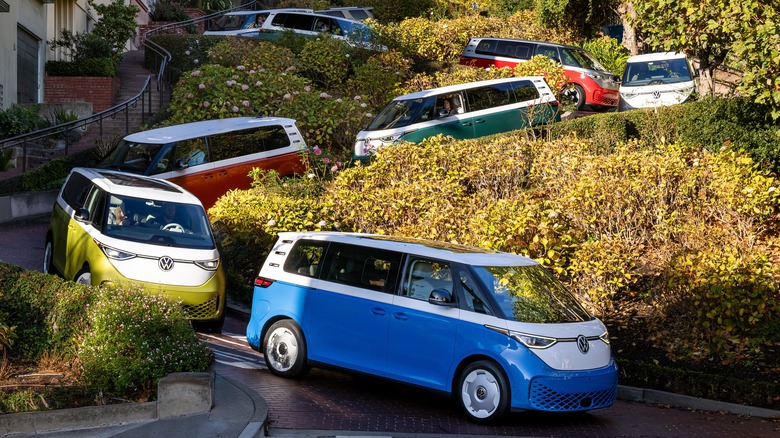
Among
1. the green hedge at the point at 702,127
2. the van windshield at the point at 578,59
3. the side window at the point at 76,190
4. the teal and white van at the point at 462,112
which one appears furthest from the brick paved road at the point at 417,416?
the van windshield at the point at 578,59

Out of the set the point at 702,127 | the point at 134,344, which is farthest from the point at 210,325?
the point at 702,127

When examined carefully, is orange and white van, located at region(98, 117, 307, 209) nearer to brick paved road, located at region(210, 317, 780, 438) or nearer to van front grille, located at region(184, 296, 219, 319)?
van front grille, located at region(184, 296, 219, 319)

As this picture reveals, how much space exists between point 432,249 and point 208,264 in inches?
155

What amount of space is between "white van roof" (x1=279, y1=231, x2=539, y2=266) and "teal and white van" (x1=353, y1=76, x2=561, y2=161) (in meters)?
10.4

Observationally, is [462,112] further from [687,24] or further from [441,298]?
[441,298]

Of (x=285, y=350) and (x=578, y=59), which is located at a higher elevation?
(x=578, y=59)

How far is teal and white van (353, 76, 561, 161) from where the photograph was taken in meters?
22.4

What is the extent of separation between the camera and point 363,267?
36.8ft

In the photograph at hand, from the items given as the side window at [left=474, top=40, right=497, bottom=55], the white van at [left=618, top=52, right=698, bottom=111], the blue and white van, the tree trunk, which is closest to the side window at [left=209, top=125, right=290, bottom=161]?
the blue and white van

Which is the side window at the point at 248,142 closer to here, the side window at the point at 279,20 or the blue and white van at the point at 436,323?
the blue and white van at the point at 436,323

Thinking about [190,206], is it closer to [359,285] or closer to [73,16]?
[359,285]

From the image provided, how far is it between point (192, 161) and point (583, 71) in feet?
40.6

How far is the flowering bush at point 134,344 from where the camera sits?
9.17 metres

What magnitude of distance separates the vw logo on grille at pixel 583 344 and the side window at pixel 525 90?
14.1 metres
